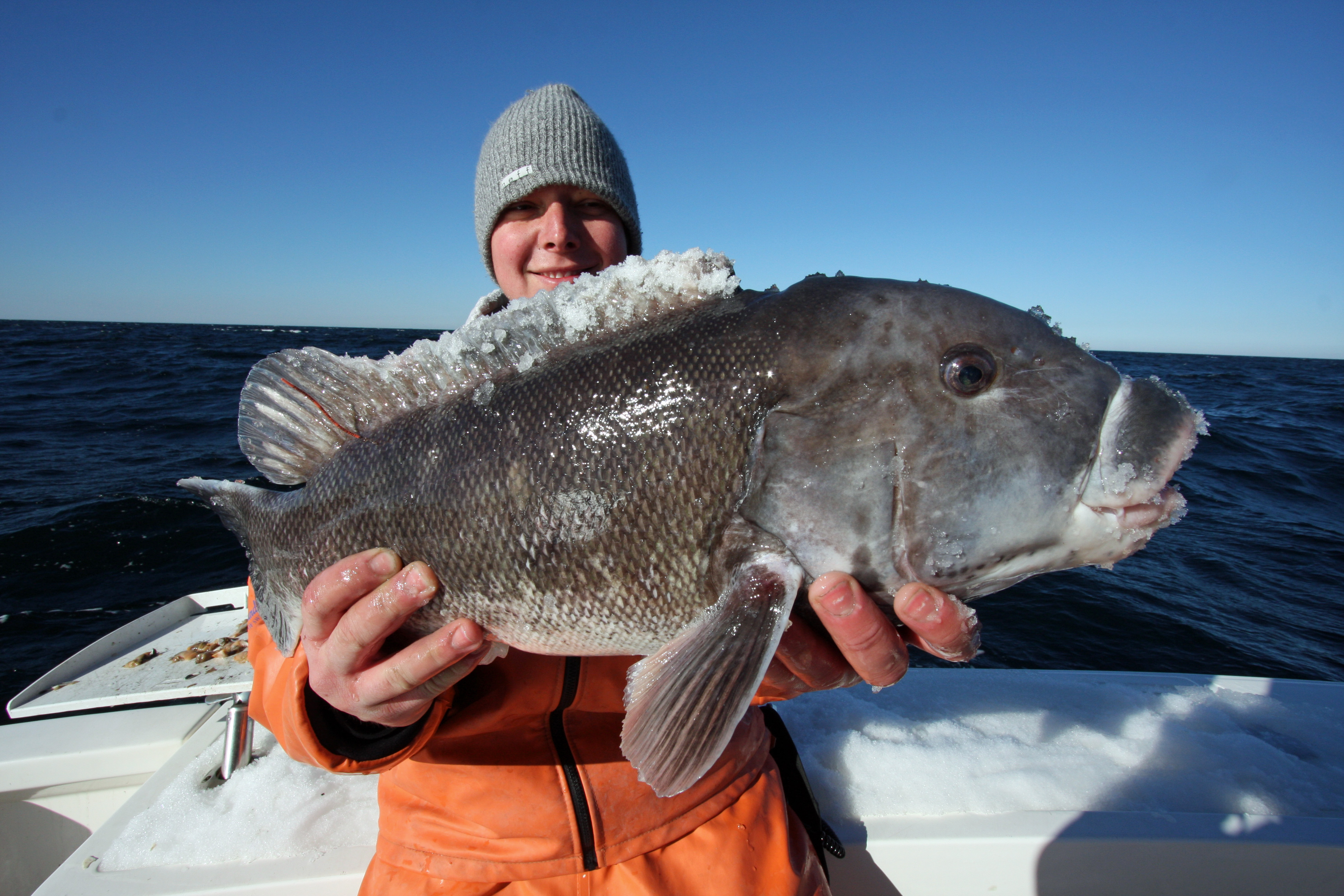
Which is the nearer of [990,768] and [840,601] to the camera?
[840,601]

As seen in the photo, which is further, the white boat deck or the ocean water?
the ocean water

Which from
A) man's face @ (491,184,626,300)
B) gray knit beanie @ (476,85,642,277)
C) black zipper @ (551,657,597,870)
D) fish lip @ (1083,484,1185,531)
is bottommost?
black zipper @ (551,657,597,870)

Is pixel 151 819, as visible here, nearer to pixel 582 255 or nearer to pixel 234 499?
pixel 234 499

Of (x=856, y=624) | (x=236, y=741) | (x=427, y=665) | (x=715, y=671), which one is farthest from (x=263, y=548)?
(x=856, y=624)

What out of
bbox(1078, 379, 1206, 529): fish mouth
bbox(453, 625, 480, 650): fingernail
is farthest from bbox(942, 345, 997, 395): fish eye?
bbox(453, 625, 480, 650): fingernail

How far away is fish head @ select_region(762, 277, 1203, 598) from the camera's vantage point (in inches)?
56.9

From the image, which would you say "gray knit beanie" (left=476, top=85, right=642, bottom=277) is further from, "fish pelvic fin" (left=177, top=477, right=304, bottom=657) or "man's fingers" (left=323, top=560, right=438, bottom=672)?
"man's fingers" (left=323, top=560, right=438, bottom=672)

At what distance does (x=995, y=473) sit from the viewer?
144 centimetres

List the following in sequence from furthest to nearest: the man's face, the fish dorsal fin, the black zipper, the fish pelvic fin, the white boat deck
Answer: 1. the man's face
2. the white boat deck
3. the fish pelvic fin
4. the black zipper
5. the fish dorsal fin

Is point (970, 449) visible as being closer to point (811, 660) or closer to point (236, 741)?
point (811, 660)

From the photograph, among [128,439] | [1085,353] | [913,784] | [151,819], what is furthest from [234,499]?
[128,439]

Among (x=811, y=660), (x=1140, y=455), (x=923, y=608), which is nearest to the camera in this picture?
(x=1140, y=455)

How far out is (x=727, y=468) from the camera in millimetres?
1567

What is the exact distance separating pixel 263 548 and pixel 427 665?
2.98 ft
